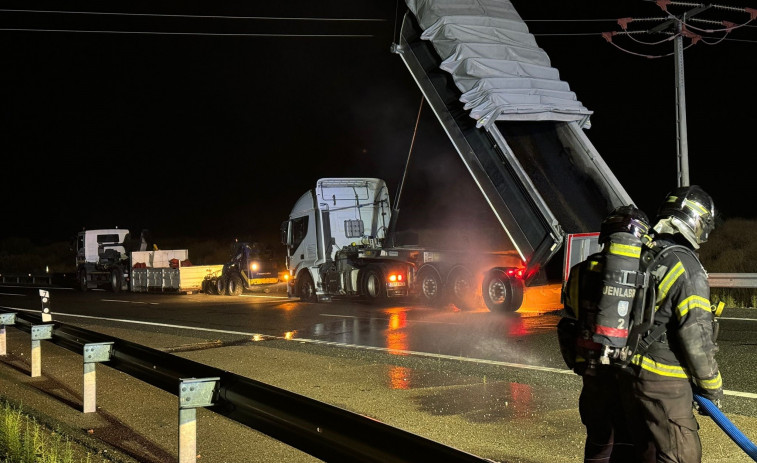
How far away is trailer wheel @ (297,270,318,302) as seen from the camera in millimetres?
20675

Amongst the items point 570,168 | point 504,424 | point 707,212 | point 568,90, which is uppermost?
point 568,90

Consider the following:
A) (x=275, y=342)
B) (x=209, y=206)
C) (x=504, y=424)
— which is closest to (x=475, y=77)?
(x=275, y=342)

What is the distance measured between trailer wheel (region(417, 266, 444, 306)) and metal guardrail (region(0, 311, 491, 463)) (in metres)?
11.5

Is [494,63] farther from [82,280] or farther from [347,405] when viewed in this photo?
[82,280]

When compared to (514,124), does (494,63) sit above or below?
above

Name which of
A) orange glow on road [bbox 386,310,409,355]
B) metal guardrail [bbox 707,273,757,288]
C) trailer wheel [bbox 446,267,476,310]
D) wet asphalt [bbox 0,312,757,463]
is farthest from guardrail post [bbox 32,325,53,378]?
metal guardrail [bbox 707,273,757,288]

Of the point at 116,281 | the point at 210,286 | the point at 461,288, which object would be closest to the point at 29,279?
the point at 116,281

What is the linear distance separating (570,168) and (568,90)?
157 centimetres

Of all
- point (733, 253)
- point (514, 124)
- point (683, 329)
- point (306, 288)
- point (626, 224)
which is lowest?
point (306, 288)

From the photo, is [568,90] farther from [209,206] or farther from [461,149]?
[209,206]

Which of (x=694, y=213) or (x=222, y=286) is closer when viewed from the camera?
(x=694, y=213)

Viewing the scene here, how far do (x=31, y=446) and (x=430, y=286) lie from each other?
12.4 metres

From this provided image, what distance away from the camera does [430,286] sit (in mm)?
17078

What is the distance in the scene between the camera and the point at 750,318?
1283 cm
